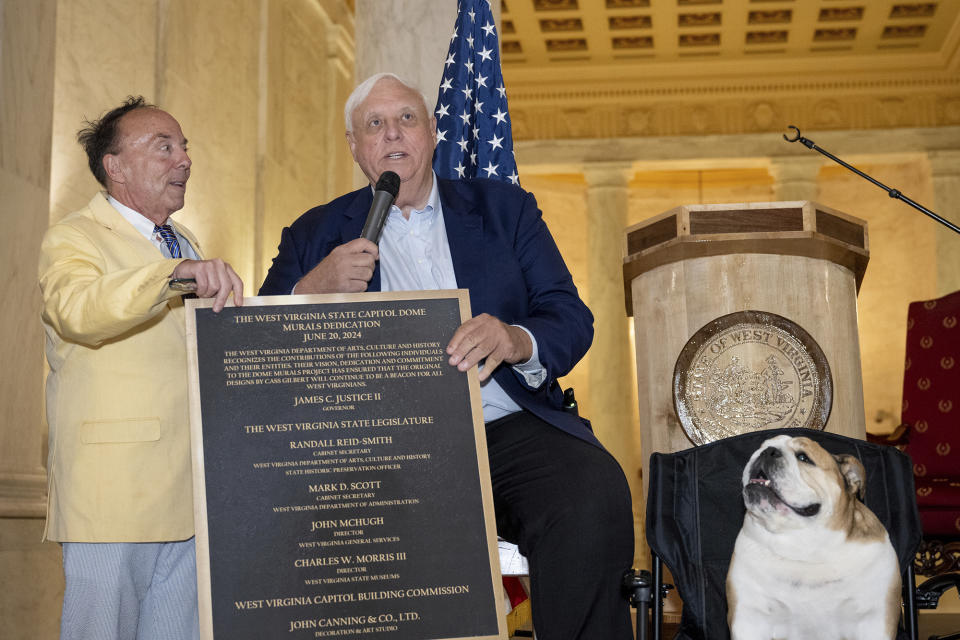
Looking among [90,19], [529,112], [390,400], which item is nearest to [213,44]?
[90,19]

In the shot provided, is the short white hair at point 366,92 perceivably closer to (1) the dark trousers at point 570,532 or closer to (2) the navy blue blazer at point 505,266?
(2) the navy blue blazer at point 505,266

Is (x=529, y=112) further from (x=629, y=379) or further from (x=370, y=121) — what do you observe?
(x=370, y=121)

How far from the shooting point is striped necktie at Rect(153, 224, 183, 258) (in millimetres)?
3016

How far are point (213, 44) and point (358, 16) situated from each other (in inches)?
148

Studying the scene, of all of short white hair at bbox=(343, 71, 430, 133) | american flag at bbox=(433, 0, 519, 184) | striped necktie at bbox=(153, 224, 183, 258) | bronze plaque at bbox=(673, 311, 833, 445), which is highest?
american flag at bbox=(433, 0, 519, 184)

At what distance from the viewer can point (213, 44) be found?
8945mm

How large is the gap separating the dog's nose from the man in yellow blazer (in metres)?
1.31

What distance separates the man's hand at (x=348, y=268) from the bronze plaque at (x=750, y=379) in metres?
1.89

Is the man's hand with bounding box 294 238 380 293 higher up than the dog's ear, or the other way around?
the man's hand with bounding box 294 238 380 293

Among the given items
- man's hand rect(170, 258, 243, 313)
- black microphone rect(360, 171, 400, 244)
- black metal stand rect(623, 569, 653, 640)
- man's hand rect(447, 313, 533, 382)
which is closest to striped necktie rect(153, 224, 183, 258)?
man's hand rect(170, 258, 243, 313)

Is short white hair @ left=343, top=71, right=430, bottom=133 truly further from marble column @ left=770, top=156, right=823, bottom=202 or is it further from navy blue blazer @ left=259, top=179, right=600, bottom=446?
marble column @ left=770, top=156, right=823, bottom=202

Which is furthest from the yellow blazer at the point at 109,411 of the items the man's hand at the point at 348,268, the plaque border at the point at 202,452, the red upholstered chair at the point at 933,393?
the red upholstered chair at the point at 933,393

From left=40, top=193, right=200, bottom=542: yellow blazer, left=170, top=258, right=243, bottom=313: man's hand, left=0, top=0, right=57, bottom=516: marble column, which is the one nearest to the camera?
left=170, top=258, right=243, bottom=313: man's hand

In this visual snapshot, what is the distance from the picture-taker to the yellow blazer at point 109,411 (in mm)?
2611
